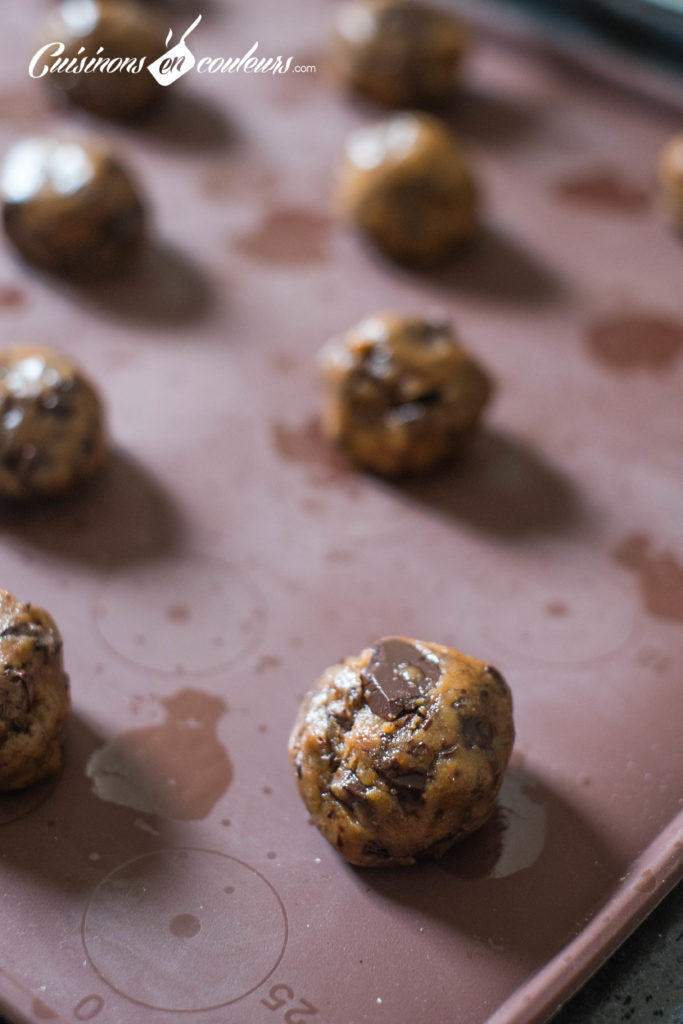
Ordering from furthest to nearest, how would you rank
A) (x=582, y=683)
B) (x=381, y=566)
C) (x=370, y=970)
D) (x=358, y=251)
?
(x=358, y=251)
(x=381, y=566)
(x=582, y=683)
(x=370, y=970)

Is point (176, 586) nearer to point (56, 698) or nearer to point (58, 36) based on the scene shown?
point (56, 698)

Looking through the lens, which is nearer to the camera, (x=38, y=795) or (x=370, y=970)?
(x=370, y=970)

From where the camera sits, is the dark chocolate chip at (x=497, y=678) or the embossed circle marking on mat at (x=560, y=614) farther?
the embossed circle marking on mat at (x=560, y=614)

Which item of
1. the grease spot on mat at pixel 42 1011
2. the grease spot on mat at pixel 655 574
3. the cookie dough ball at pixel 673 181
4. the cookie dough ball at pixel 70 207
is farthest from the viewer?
the cookie dough ball at pixel 673 181

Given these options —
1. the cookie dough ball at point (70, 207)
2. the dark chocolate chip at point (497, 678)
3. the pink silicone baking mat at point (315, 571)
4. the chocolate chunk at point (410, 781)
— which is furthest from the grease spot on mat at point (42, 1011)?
the cookie dough ball at point (70, 207)

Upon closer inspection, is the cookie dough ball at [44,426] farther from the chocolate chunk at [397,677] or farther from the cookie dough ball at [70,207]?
the chocolate chunk at [397,677]

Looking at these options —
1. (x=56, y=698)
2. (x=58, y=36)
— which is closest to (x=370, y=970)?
(x=56, y=698)

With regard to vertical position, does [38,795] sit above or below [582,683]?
above
